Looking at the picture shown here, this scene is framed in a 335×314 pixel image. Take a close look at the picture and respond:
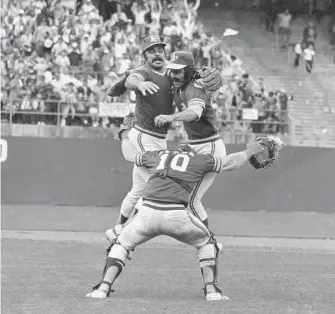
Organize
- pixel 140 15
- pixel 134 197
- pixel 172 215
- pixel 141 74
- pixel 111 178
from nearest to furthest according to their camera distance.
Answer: pixel 172 215, pixel 141 74, pixel 134 197, pixel 111 178, pixel 140 15

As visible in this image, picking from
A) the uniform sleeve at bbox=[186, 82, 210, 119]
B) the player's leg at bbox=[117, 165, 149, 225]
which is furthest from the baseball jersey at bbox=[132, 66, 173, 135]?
the uniform sleeve at bbox=[186, 82, 210, 119]

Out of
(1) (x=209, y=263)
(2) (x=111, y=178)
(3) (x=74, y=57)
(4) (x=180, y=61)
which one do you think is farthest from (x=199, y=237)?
(3) (x=74, y=57)

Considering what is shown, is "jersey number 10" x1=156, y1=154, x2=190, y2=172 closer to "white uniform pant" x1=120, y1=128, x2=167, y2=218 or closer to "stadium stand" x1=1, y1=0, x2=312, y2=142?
"white uniform pant" x1=120, y1=128, x2=167, y2=218

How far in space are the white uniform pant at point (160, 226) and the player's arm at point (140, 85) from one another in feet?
5.96

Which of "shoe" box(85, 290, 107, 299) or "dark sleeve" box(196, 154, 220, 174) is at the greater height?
"dark sleeve" box(196, 154, 220, 174)

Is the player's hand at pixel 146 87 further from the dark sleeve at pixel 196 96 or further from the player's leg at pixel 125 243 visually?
the player's leg at pixel 125 243

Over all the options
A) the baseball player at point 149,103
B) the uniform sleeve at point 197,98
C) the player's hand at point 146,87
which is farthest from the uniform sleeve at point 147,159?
the baseball player at point 149,103

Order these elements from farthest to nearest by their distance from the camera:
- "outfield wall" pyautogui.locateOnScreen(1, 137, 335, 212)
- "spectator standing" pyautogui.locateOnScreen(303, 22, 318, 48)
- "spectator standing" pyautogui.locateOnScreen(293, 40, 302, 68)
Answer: "spectator standing" pyautogui.locateOnScreen(303, 22, 318, 48) → "spectator standing" pyautogui.locateOnScreen(293, 40, 302, 68) → "outfield wall" pyautogui.locateOnScreen(1, 137, 335, 212)

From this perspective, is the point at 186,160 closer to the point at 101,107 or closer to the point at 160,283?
the point at 160,283

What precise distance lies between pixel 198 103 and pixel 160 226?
62.6 inches

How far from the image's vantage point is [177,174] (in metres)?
7.61

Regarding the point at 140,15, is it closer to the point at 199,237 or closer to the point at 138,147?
the point at 138,147

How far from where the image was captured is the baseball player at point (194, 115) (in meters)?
8.48

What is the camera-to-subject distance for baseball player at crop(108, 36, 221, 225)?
9641 millimetres
